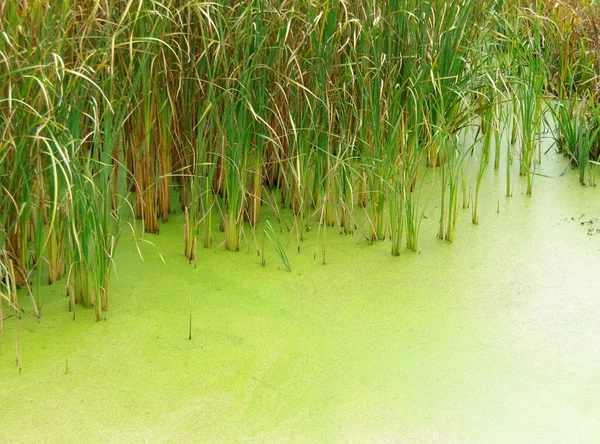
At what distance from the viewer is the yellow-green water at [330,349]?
1.58 meters

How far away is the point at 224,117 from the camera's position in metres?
2.17

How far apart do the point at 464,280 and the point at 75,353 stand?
98 centimetres

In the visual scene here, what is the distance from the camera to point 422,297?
6.82 ft

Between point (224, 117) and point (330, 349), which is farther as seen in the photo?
point (224, 117)

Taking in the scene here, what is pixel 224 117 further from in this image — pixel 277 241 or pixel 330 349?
pixel 330 349

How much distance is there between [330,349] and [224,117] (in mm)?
691

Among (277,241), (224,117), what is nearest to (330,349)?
(277,241)

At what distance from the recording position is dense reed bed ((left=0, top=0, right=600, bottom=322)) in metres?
1.81

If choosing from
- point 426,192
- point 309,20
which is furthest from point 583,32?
point 309,20

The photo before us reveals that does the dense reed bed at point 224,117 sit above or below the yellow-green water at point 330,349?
above

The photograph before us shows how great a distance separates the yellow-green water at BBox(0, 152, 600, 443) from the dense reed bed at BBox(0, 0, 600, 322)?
0.10m

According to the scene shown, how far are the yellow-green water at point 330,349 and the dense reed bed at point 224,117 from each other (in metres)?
0.10

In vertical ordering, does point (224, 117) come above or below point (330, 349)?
above

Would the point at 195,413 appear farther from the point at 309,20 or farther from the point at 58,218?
the point at 309,20
